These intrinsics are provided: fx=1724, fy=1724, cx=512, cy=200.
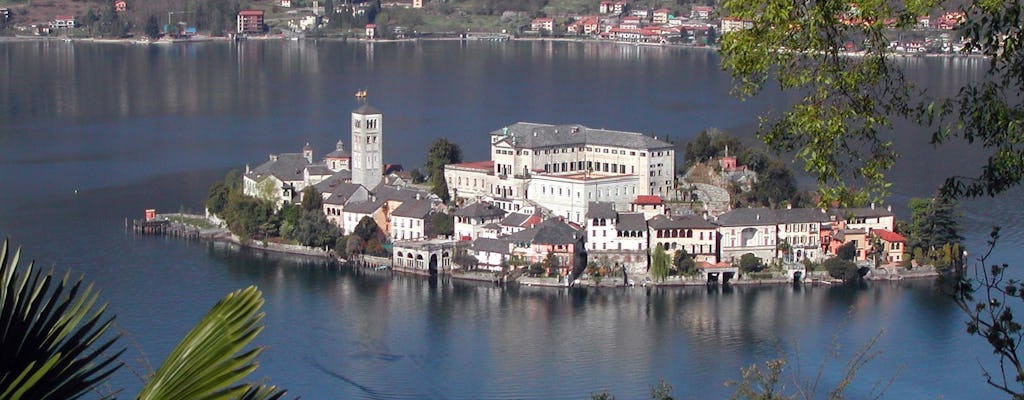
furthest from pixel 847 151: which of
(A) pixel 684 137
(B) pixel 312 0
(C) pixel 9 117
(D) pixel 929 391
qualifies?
(B) pixel 312 0

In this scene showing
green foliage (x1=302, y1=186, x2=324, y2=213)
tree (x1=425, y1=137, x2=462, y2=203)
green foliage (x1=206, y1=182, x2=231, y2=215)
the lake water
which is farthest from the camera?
green foliage (x1=206, y1=182, x2=231, y2=215)

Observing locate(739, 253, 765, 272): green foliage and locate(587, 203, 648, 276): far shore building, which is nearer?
locate(739, 253, 765, 272): green foliage

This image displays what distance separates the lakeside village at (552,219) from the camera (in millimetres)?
13172

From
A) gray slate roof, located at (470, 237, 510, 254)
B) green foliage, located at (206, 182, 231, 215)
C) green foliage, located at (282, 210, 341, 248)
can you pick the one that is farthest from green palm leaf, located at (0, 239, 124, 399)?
green foliage, located at (206, 182, 231, 215)

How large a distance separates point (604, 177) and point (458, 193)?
146 cm

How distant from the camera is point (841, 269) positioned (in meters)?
13.0

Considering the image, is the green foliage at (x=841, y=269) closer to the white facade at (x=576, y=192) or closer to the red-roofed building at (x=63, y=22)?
the white facade at (x=576, y=192)

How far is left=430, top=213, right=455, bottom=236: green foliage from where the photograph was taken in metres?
14.2

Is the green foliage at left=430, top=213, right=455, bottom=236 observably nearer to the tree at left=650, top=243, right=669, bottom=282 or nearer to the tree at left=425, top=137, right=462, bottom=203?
the tree at left=425, top=137, right=462, bottom=203

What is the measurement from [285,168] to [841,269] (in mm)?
5522

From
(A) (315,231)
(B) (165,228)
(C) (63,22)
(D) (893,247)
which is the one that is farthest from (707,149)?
(C) (63,22)

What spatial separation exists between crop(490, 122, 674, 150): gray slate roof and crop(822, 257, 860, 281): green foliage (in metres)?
2.52

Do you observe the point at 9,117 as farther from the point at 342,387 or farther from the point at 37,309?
the point at 37,309

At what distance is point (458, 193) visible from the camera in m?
15.5
